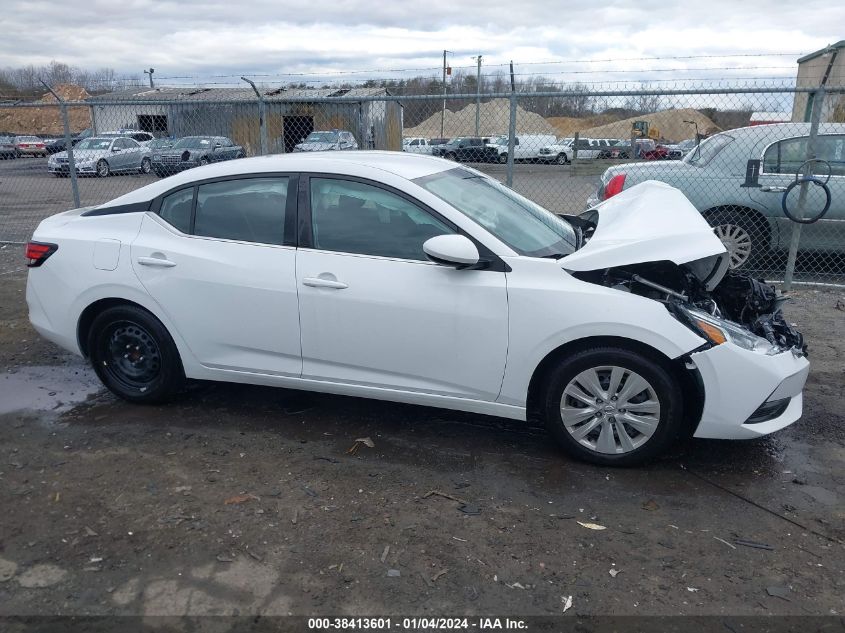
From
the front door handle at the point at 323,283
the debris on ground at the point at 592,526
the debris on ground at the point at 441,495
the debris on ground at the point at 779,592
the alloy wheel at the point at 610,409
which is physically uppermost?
the front door handle at the point at 323,283

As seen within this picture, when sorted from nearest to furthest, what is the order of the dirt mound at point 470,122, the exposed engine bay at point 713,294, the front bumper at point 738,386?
the front bumper at point 738,386, the exposed engine bay at point 713,294, the dirt mound at point 470,122

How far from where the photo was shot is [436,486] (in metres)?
3.69

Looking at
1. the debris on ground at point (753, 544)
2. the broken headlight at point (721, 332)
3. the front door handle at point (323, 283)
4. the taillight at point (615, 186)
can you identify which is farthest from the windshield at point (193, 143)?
the debris on ground at point (753, 544)

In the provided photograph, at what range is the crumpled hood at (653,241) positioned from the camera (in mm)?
3682

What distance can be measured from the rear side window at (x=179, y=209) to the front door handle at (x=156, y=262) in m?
0.22

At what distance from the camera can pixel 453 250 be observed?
3686 millimetres

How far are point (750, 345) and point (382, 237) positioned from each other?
203 centimetres

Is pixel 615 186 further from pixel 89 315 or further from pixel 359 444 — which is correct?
pixel 89 315

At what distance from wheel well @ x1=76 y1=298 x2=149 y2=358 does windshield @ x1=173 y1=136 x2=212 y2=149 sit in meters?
6.70

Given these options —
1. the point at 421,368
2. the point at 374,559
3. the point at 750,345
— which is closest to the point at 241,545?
the point at 374,559

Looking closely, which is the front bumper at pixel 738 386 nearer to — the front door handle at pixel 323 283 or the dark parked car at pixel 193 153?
the front door handle at pixel 323 283

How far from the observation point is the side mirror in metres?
3.69

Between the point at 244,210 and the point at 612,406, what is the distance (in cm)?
244

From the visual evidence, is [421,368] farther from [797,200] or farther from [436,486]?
[797,200]
